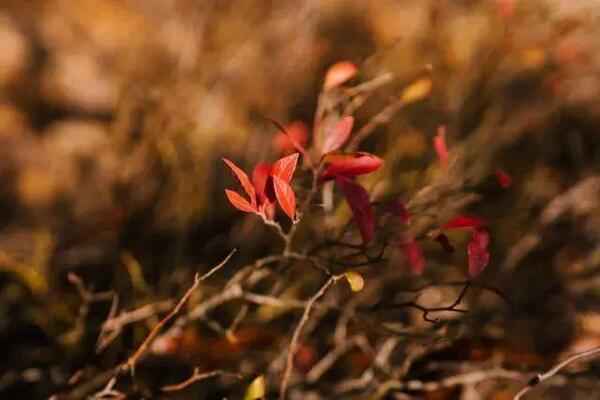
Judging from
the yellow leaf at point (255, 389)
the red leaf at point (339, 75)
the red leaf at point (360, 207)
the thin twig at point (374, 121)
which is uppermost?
the red leaf at point (339, 75)

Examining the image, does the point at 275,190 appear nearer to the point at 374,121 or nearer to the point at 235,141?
the point at 374,121

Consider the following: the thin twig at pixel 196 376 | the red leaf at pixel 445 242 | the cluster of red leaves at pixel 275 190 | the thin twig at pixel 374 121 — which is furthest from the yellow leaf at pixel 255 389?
the thin twig at pixel 374 121

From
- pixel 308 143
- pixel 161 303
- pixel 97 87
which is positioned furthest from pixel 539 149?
pixel 97 87

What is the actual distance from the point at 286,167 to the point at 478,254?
0.32m

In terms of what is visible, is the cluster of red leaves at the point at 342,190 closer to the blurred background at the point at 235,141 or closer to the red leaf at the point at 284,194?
the red leaf at the point at 284,194

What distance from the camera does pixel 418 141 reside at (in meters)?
1.97

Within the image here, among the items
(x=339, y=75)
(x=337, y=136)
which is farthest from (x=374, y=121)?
(x=337, y=136)

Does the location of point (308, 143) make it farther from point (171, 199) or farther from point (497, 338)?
point (497, 338)

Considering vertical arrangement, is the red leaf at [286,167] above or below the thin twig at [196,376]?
above

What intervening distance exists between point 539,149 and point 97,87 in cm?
152

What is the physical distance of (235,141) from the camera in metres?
2.24

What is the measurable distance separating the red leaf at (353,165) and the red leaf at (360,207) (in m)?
0.01

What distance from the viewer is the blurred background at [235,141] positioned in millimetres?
1612

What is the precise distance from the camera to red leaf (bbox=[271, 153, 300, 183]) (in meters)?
0.93
